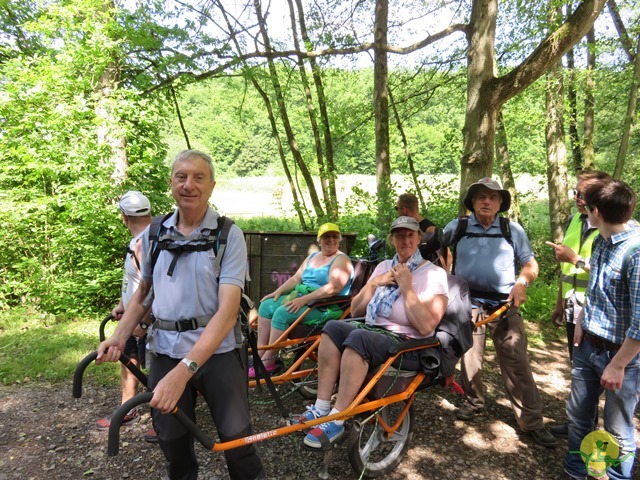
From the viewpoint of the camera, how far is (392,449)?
3.15 meters

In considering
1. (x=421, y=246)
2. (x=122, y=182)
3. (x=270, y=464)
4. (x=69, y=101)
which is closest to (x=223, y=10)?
(x=69, y=101)

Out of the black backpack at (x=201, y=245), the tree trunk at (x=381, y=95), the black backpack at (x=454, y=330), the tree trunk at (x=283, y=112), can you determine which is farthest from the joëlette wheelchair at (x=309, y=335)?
the tree trunk at (x=283, y=112)

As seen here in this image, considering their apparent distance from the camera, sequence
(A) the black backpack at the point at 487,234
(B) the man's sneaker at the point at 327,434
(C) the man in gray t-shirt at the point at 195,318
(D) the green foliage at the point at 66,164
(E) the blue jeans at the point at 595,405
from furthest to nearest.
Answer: (D) the green foliage at the point at 66,164 < (A) the black backpack at the point at 487,234 < (B) the man's sneaker at the point at 327,434 < (E) the blue jeans at the point at 595,405 < (C) the man in gray t-shirt at the point at 195,318

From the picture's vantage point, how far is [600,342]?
2.48 meters

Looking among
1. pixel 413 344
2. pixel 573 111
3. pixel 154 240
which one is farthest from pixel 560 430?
pixel 573 111

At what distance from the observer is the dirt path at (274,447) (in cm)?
305

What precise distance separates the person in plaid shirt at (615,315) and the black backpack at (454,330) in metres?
0.71

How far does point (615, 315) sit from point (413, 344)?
113 centimetres

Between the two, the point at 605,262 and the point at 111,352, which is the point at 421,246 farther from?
the point at 111,352

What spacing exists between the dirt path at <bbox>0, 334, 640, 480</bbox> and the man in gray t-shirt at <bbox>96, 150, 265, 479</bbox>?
1.16 metres

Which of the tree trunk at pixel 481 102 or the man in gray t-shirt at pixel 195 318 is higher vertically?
the tree trunk at pixel 481 102

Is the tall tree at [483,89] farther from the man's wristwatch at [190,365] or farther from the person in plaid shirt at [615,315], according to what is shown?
the man's wristwatch at [190,365]

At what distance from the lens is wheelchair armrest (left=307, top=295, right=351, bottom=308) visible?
4098 mm

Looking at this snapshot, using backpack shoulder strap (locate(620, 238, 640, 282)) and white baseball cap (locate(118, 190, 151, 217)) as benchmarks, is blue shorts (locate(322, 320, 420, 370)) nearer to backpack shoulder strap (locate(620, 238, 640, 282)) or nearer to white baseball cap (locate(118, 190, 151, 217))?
backpack shoulder strap (locate(620, 238, 640, 282))
